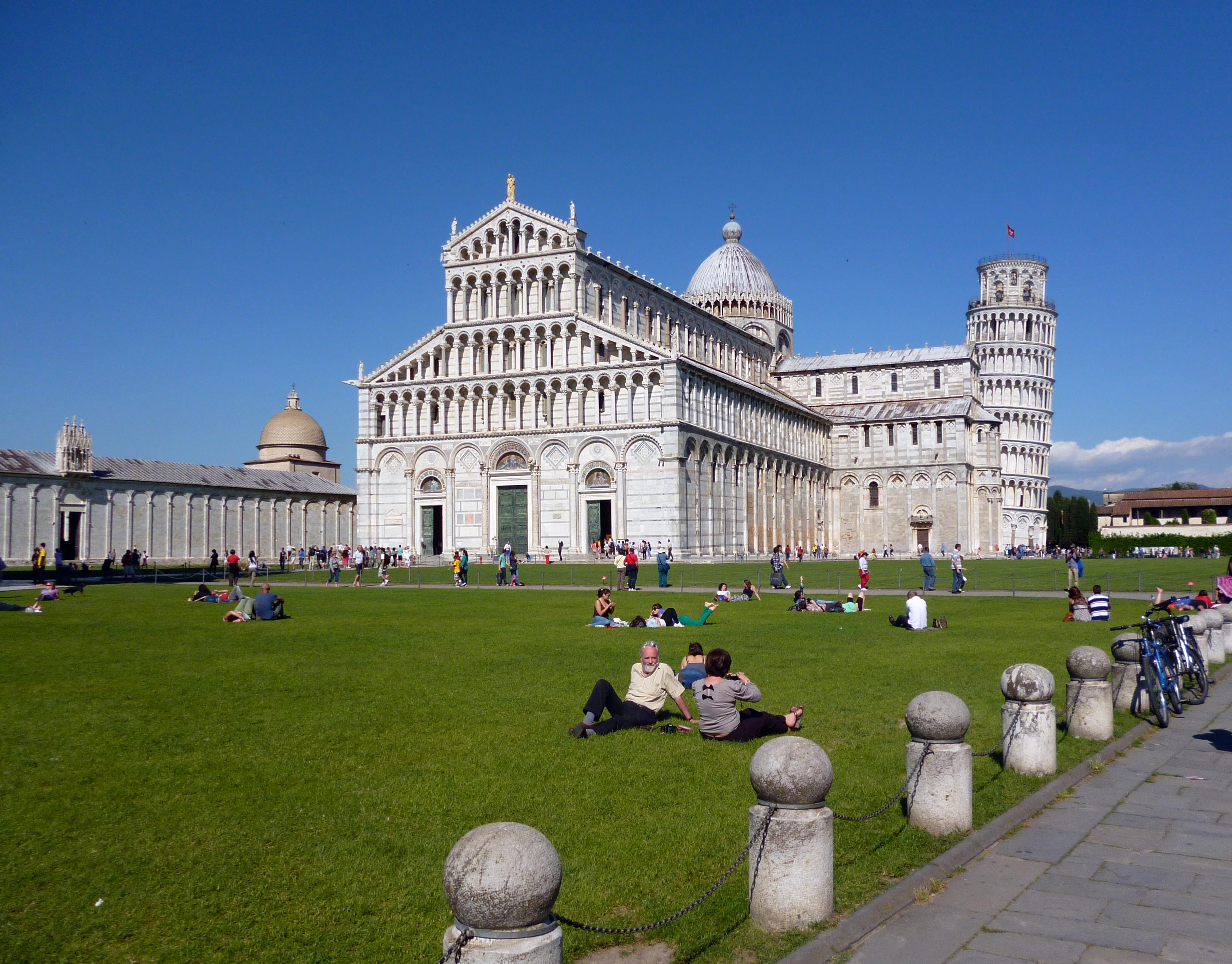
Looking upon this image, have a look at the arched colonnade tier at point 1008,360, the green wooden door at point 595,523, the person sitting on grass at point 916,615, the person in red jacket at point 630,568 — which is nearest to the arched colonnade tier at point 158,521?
the green wooden door at point 595,523

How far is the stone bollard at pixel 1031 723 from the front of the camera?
1030 centimetres

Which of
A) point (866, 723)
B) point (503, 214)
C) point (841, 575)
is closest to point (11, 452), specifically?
point (503, 214)

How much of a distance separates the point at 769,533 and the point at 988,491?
26.7 metres

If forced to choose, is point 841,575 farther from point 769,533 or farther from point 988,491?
point 988,491

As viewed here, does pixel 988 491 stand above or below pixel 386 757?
above

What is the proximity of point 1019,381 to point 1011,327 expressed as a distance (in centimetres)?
636

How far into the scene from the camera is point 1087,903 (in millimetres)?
7078

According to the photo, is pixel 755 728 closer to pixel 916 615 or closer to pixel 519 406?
pixel 916 615

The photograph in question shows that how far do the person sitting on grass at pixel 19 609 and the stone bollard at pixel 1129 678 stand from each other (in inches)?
1050

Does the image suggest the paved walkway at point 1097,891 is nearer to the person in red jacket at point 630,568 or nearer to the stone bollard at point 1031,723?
the stone bollard at point 1031,723

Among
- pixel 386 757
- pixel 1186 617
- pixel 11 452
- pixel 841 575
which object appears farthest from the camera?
pixel 11 452

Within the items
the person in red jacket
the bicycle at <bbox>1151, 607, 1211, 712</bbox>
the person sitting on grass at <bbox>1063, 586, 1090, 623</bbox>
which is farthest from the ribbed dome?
the bicycle at <bbox>1151, 607, 1211, 712</bbox>

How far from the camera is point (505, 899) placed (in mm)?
4766

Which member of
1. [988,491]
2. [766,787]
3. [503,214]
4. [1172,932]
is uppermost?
[503,214]
